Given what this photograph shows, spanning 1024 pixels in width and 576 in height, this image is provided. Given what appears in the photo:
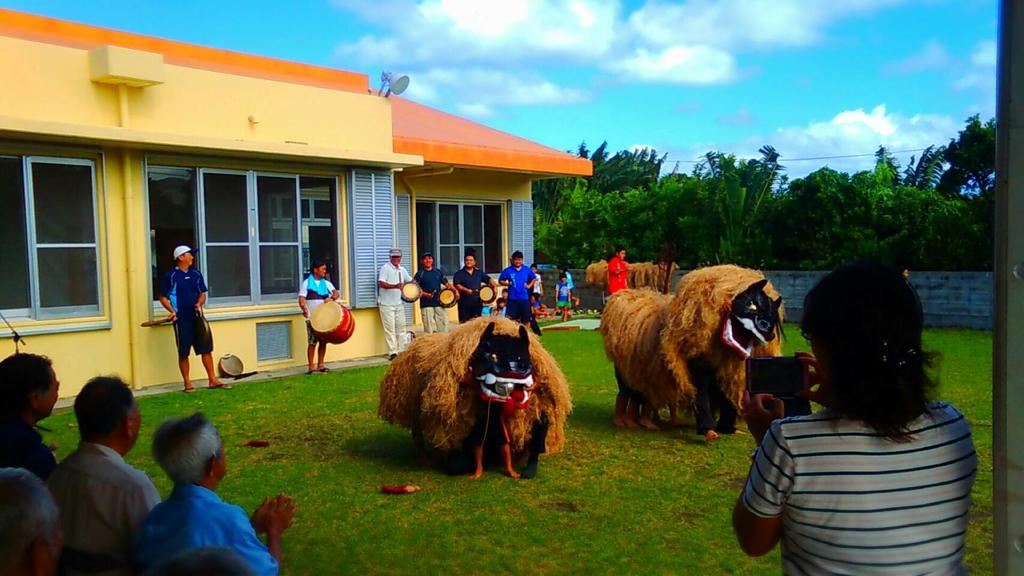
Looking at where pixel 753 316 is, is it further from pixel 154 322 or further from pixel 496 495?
pixel 154 322

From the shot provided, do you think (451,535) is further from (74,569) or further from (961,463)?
(961,463)

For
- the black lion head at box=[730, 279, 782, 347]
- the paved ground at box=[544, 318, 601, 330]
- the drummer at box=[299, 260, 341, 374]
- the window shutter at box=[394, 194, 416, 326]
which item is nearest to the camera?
the black lion head at box=[730, 279, 782, 347]

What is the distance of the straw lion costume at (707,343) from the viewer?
7988 millimetres

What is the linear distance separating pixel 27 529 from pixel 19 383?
1.77 meters

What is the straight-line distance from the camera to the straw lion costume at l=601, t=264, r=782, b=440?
799cm

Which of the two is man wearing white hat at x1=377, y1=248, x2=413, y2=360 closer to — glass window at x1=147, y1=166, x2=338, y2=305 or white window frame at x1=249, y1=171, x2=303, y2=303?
glass window at x1=147, y1=166, x2=338, y2=305

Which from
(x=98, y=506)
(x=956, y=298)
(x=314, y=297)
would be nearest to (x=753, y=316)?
(x=98, y=506)

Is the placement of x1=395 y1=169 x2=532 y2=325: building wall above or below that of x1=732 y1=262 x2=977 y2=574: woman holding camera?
above

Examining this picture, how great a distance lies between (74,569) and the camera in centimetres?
321

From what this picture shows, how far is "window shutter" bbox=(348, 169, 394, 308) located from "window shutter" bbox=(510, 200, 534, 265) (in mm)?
5144

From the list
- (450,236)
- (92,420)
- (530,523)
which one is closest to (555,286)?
(450,236)

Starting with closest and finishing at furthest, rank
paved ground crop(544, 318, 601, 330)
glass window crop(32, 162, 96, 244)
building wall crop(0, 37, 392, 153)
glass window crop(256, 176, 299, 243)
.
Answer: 1. building wall crop(0, 37, 392, 153)
2. glass window crop(32, 162, 96, 244)
3. glass window crop(256, 176, 299, 243)
4. paved ground crop(544, 318, 601, 330)

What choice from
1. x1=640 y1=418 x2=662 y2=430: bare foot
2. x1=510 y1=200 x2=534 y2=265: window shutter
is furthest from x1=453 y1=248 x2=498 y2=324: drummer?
x1=640 y1=418 x2=662 y2=430: bare foot

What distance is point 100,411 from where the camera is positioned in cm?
343
